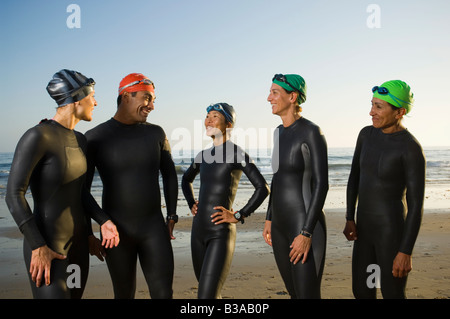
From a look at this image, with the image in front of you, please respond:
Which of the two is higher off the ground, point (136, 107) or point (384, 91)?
point (384, 91)

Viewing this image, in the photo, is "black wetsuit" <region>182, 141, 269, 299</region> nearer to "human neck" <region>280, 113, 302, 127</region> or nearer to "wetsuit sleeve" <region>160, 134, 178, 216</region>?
"wetsuit sleeve" <region>160, 134, 178, 216</region>

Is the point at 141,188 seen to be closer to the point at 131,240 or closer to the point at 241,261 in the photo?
the point at 131,240

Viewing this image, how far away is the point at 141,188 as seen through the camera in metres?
4.35

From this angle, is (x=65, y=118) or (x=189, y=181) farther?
(x=189, y=181)

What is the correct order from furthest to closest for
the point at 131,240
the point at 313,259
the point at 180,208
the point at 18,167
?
the point at 180,208 < the point at 131,240 < the point at 313,259 < the point at 18,167

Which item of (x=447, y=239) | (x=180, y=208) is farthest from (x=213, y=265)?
(x=180, y=208)

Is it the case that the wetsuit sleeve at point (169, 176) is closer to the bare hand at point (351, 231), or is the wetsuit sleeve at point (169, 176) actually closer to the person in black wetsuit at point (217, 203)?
the person in black wetsuit at point (217, 203)

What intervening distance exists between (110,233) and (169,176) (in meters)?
1.00

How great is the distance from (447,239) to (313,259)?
8.34m

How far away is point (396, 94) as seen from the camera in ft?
14.6

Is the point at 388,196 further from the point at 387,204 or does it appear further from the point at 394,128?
the point at 394,128

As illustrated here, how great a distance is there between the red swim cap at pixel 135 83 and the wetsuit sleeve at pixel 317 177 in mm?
1651

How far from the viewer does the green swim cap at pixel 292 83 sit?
169 inches

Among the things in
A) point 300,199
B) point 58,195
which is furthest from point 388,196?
point 58,195
